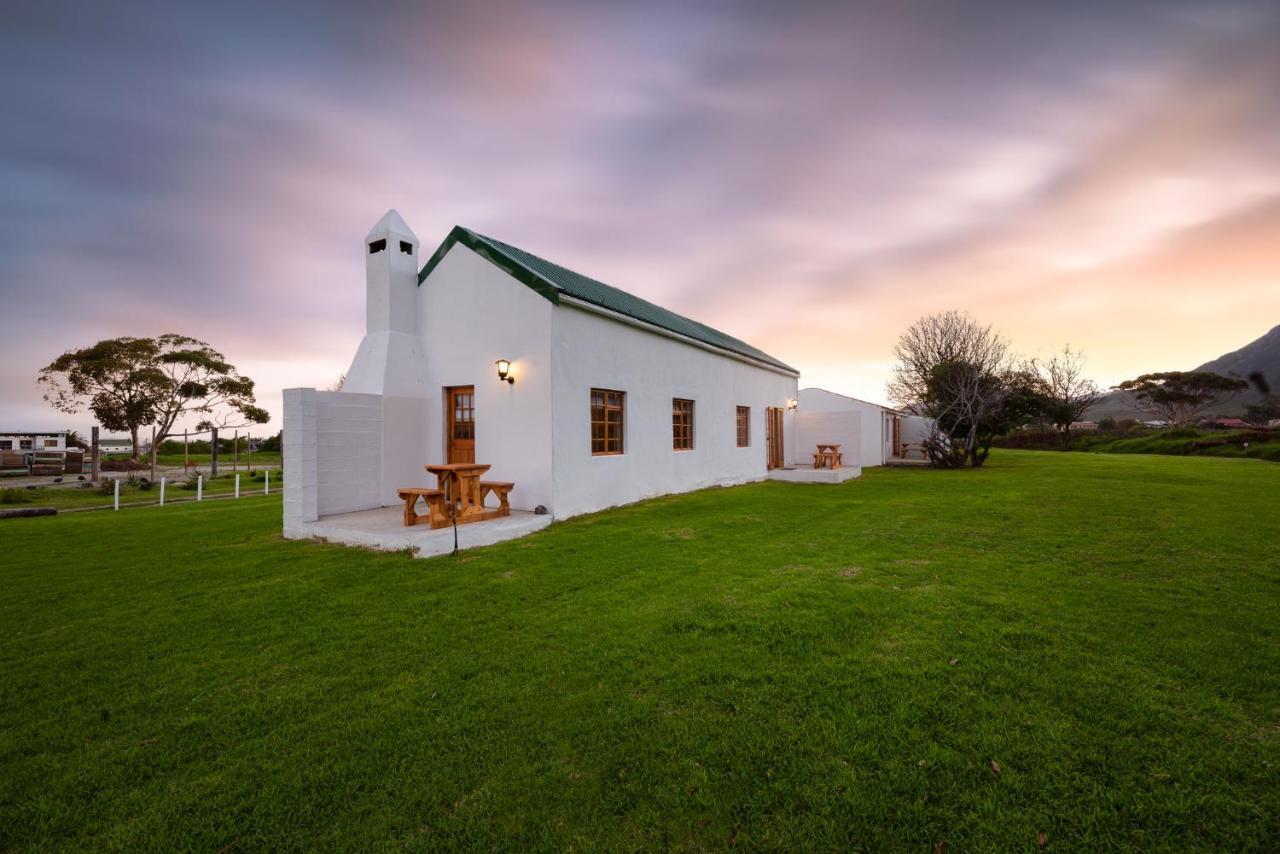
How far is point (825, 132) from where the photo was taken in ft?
34.2

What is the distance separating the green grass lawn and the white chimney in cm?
412

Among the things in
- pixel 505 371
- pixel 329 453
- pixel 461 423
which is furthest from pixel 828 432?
pixel 329 453

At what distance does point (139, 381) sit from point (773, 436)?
33357mm

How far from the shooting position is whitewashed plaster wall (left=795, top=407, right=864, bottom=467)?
18.1m

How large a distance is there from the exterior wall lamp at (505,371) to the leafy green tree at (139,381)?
922 inches

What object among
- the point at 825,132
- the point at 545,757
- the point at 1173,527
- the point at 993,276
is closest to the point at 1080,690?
the point at 545,757

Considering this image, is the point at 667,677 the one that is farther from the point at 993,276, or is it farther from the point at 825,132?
the point at 993,276

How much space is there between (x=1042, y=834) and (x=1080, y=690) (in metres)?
1.40

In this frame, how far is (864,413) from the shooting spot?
784 inches

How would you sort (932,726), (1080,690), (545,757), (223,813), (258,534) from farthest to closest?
(258,534) → (1080,690) → (932,726) → (545,757) → (223,813)

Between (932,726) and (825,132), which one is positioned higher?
(825,132)

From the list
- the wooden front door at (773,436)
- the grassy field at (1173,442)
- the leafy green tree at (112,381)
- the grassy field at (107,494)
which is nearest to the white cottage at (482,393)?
the wooden front door at (773,436)

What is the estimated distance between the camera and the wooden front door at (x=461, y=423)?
8.93 metres

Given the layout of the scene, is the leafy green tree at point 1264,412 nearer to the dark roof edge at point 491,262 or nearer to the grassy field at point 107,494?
the dark roof edge at point 491,262
